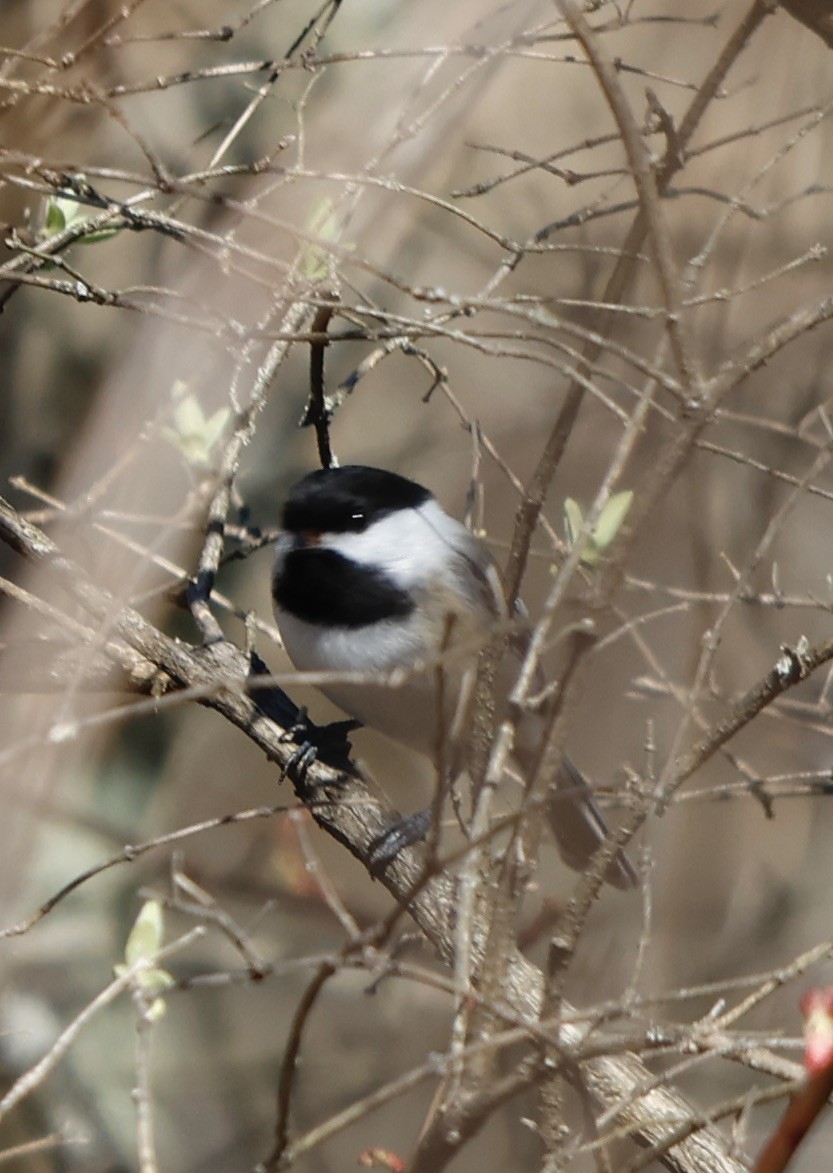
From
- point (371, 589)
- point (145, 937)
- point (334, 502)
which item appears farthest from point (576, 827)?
point (145, 937)

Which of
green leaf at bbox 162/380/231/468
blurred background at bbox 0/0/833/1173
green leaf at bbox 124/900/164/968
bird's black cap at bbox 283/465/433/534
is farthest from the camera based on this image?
blurred background at bbox 0/0/833/1173

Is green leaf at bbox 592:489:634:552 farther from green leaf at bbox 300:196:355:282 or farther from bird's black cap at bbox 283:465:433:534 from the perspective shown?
bird's black cap at bbox 283:465:433:534

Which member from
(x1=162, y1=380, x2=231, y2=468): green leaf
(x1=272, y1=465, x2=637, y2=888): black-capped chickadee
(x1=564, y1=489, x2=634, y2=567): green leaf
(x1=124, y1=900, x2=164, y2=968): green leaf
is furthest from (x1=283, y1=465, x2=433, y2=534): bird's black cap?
(x1=124, y1=900, x2=164, y2=968): green leaf

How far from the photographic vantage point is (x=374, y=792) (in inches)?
92.6

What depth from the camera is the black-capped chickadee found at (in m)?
2.60

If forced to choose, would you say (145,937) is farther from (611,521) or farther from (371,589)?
(371,589)

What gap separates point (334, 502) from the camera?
260 cm

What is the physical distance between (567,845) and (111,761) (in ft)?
5.29

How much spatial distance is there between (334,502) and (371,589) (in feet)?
0.65

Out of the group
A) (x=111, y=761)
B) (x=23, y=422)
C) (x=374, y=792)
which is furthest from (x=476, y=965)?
(x=23, y=422)

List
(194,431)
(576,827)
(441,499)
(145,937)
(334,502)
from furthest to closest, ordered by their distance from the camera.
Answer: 1. (441,499)
2. (576,827)
3. (334,502)
4. (194,431)
5. (145,937)

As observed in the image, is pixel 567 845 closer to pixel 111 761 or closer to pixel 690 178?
pixel 111 761

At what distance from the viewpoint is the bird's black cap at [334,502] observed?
2594 mm

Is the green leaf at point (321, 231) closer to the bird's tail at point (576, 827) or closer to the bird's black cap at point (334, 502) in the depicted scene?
the bird's black cap at point (334, 502)
